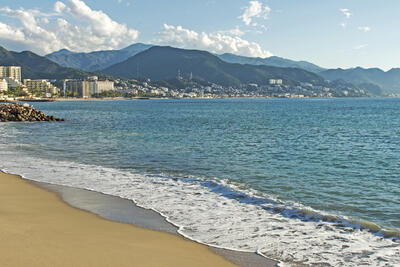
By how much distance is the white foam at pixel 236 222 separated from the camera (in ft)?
21.4

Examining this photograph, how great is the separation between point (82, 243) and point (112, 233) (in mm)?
747

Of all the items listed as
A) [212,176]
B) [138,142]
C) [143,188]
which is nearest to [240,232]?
[143,188]

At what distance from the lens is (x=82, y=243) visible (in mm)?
6590

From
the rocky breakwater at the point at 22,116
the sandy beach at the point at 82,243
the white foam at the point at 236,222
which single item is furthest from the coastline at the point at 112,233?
the rocky breakwater at the point at 22,116

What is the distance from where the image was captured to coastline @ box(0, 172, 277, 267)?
5.98m

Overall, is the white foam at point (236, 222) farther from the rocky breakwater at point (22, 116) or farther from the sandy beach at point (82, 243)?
the rocky breakwater at point (22, 116)

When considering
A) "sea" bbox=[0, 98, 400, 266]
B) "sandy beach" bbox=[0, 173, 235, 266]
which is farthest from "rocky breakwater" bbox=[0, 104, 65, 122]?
"sandy beach" bbox=[0, 173, 235, 266]

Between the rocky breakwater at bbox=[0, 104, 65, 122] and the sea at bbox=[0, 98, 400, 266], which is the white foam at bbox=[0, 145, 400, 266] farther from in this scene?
the rocky breakwater at bbox=[0, 104, 65, 122]

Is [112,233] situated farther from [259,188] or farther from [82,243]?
[259,188]

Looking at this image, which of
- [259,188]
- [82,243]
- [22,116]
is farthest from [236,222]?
[22,116]

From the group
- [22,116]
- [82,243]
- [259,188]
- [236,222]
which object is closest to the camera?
[82,243]

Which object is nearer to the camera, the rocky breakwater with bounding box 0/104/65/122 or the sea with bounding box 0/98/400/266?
the sea with bounding box 0/98/400/266

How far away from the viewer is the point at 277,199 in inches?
408

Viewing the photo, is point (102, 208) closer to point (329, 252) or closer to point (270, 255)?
point (270, 255)
